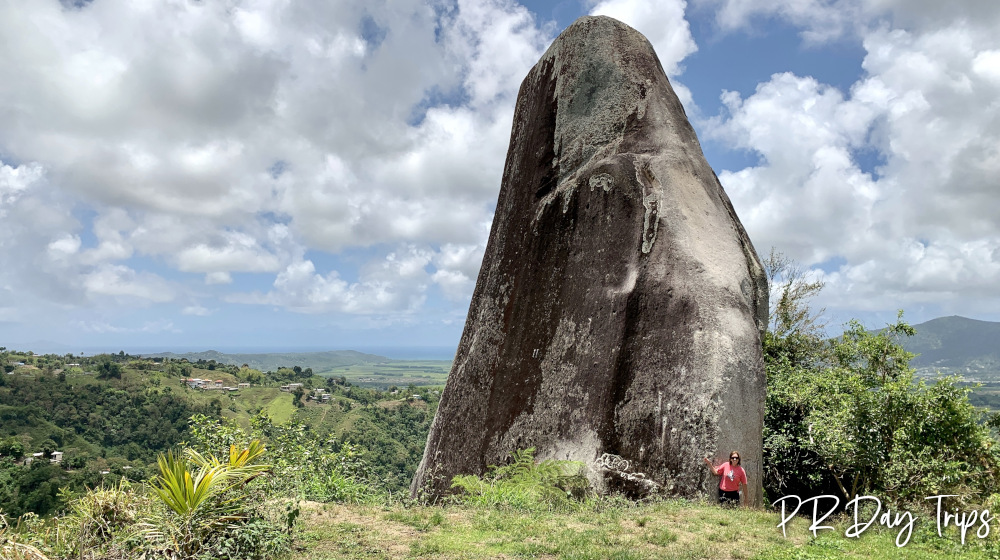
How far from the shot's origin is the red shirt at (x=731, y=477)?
10781 millimetres

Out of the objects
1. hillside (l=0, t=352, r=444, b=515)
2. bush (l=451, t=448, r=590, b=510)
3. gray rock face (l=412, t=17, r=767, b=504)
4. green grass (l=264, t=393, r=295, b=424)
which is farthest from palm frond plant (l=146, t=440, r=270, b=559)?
green grass (l=264, t=393, r=295, b=424)

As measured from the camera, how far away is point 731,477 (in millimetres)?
10781

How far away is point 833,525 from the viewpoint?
10188 millimetres

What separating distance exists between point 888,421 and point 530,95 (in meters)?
12.6

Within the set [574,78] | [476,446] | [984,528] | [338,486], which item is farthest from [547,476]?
[574,78]

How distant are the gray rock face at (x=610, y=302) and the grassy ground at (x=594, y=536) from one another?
70.6 inches

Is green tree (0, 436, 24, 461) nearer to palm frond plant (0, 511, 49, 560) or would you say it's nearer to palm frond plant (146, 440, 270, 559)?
palm frond plant (0, 511, 49, 560)

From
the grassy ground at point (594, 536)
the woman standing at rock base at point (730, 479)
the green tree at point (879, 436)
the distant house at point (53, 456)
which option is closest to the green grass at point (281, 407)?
the distant house at point (53, 456)

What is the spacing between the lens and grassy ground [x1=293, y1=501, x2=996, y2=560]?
25.3 feet

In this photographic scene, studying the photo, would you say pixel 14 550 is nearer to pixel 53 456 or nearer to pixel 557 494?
pixel 557 494

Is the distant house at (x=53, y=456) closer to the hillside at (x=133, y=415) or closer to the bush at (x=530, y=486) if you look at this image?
the hillside at (x=133, y=415)

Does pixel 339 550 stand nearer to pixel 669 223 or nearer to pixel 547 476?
pixel 547 476

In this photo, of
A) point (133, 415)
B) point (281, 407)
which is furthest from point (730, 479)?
point (281, 407)

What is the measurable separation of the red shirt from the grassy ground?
596mm
